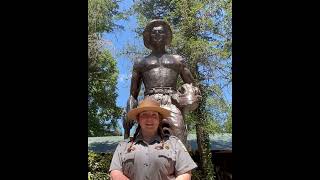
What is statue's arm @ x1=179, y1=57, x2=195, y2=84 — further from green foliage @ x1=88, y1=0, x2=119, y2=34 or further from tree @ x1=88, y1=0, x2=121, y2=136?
green foliage @ x1=88, y1=0, x2=119, y2=34

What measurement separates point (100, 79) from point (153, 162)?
971 centimetres

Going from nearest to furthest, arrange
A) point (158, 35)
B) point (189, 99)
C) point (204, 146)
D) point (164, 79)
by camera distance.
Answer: point (189, 99) < point (164, 79) < point (158, 35) < point (204, 146)

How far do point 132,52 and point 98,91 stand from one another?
1186 mm

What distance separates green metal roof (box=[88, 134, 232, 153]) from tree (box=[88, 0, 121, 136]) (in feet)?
0.54

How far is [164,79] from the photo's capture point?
496cm

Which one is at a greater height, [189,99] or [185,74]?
[185,74]

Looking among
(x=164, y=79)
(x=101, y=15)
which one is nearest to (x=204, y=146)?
(x=101, y=15)

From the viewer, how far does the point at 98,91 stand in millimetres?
12891

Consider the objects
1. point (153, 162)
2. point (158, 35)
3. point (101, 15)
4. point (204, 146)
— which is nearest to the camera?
point (153, 162)

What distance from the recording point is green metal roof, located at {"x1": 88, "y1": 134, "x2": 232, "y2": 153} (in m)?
12.9

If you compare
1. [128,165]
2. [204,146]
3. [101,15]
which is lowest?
[204,146]

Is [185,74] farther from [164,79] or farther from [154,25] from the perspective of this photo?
[154,25]

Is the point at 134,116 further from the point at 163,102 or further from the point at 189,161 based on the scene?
the point at 163,102
